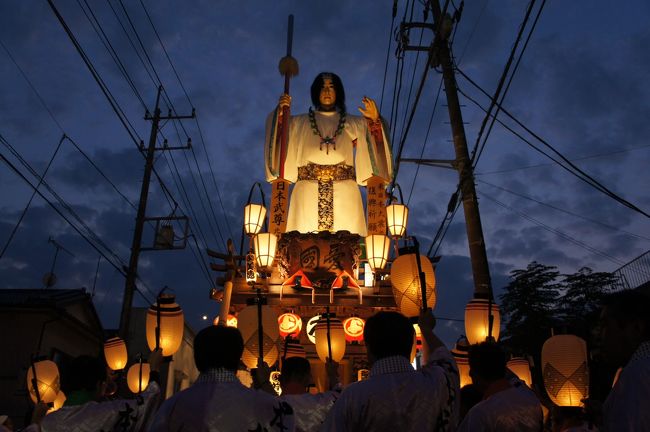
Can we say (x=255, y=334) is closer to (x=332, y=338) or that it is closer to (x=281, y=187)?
(x=332, y=338)

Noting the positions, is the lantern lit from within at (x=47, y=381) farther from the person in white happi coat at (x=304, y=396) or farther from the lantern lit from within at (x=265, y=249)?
the person in white happi coat at (x=304, y=396)

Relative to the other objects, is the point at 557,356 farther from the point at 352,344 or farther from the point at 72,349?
the point at 72,349

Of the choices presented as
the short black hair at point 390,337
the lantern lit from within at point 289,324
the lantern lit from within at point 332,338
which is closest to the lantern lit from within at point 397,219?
the lantern lit from within at point 289,324

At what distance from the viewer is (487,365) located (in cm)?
358

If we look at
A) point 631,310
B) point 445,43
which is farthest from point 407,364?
point 445,43

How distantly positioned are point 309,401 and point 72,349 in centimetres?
1814

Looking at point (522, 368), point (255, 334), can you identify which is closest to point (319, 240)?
point (255, 334)

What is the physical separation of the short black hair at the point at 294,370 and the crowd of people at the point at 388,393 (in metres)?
0.54

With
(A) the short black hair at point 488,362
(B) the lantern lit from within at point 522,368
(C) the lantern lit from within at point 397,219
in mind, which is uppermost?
(C) the lantern lit from within at point 397,219

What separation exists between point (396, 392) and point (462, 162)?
8.41m

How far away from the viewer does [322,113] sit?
13562 millimetres

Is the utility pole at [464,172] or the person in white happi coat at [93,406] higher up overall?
the utility pole at [464,172]

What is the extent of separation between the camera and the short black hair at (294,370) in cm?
439

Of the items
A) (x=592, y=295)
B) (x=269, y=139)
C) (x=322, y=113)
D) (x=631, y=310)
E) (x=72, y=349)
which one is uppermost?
(x=322, y=113)
